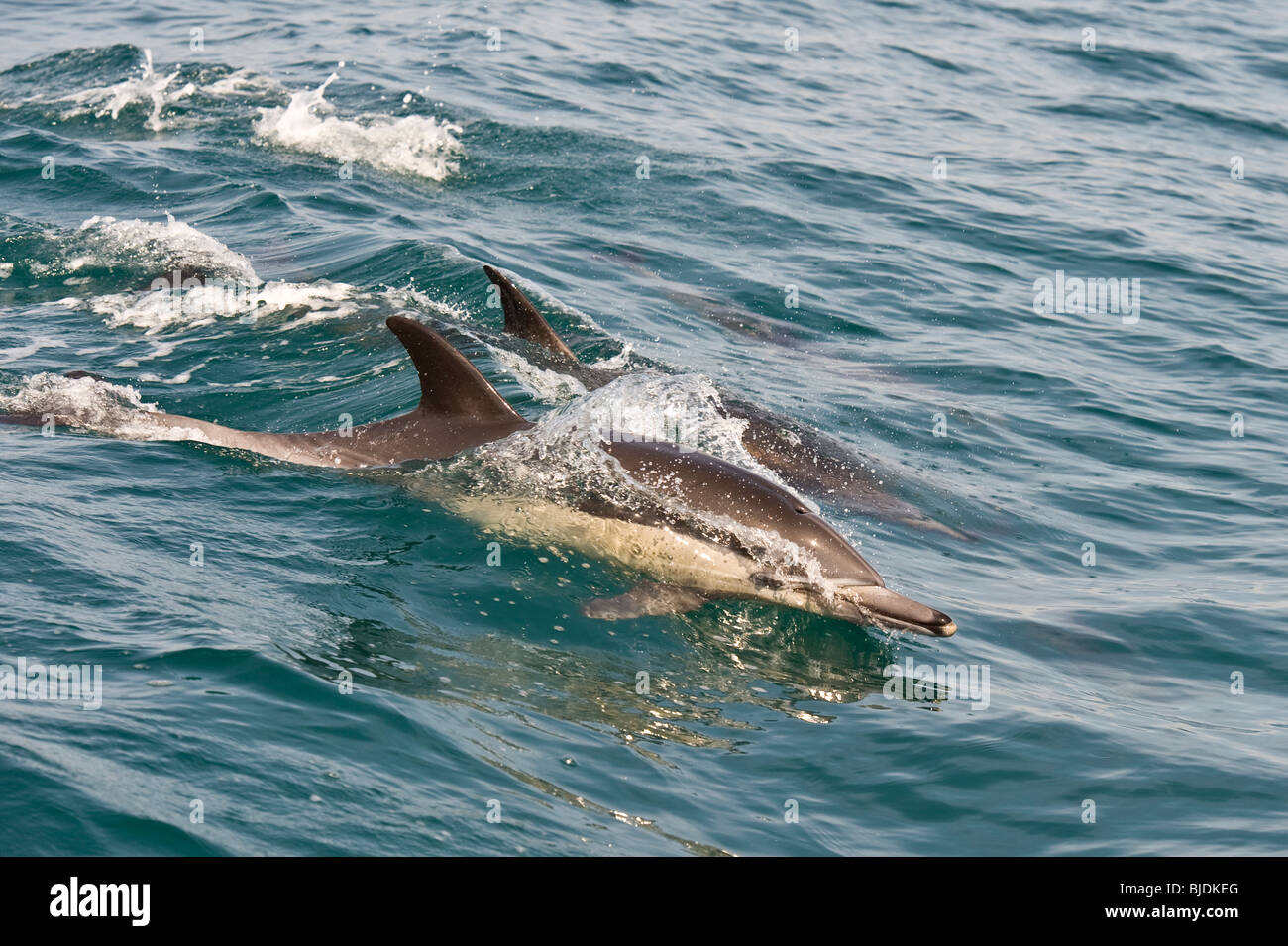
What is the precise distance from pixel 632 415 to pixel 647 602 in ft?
9.03

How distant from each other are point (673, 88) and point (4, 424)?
1851cm

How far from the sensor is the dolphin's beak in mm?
7996

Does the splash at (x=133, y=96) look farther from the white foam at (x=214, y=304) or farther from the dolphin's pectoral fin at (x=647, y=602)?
the dolphin's pectoral fin at (x=647, y=602)

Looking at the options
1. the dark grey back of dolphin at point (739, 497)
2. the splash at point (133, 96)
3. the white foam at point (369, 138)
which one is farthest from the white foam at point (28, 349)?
the splash at point (133, 96)

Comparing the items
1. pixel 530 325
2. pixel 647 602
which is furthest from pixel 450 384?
pixel 530 325

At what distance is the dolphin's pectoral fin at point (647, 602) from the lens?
8320mm

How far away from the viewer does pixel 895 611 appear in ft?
26.7

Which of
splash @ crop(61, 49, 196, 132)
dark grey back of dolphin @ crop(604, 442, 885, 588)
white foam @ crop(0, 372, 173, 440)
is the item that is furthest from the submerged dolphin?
splash @ crop(61, 49, 196, 132)

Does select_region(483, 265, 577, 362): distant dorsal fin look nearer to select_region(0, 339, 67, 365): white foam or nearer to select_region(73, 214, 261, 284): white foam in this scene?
select_region(73, 214, 261, 284): white foam

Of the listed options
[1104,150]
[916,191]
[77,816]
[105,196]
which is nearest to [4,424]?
[77,816]

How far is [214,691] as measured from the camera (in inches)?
266

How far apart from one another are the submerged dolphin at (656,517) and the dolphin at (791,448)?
7.10 feet

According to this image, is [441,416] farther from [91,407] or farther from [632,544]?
[91,407]

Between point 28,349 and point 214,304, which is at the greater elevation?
point 214,304
